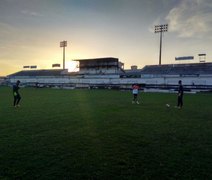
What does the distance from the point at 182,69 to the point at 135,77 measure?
1411 centimetres

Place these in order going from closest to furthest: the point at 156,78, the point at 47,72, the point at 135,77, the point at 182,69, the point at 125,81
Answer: the point at 156,78 < the point at 182,69 < the point at 135,77 < the point at 125,81 < the point at 47,72

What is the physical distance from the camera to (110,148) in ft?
23.0

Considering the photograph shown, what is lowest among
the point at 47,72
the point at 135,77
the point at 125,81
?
the point at 125,81

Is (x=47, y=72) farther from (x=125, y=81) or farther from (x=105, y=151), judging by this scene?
(x=105, y=151)

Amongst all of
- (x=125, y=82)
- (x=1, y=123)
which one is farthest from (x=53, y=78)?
(x=1, y=123)

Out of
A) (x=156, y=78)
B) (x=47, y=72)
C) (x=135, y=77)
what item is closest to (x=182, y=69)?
(x=156, y=78)

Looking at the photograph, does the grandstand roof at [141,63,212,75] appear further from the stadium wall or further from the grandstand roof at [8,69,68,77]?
the grandstand roof at [8,69,68,77]

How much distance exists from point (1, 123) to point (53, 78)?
70.5 metres

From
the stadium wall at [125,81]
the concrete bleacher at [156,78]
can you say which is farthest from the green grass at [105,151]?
the concrete bleacher at [156,78]

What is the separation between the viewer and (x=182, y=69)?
61.1m

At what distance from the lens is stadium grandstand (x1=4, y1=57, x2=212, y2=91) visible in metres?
53.0

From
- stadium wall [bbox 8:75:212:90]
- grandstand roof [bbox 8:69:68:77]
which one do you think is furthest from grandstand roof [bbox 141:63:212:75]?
grandstand roof [bbox 8:69:68:77]

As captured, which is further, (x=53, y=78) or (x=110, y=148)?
(x=53, y=78)

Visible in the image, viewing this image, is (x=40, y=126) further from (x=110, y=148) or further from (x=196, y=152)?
(x=196, y=152)
